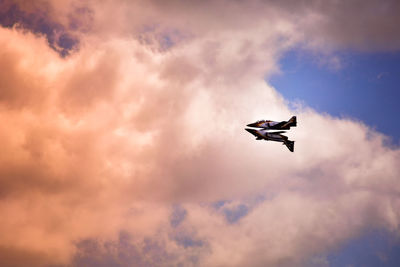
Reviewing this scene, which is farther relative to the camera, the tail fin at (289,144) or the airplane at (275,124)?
the tail fin at (289,144)

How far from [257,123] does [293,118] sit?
35.8ft

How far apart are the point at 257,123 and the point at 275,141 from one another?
1052 cm

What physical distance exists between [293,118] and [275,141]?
10.6 metres

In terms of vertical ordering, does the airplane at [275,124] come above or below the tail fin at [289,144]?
above

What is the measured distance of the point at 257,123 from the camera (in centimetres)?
11531

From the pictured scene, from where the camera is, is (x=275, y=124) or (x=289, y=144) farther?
(x=289, y=144)

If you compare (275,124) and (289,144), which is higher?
(275,124)

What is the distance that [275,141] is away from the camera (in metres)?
121

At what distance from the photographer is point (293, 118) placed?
375 feet

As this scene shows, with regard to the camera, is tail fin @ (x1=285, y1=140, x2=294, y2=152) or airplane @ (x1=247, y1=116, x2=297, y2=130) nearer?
airplane @ (x1=247, y1=116, x2=297, y2=130)

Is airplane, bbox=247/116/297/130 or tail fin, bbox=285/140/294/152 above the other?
airplane, bbox=247/116/297/130
